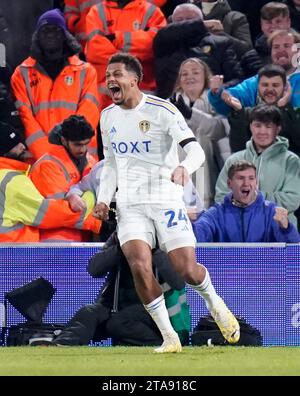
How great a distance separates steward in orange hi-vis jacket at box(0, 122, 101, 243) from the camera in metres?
13.2

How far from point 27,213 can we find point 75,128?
1013mm

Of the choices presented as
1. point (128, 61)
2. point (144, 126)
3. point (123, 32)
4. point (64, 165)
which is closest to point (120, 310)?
point (144, 126)

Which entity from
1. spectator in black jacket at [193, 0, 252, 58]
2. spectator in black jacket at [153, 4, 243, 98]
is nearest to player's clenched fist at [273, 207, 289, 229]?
spectator in black jacket at [153, 4, 243, 98]

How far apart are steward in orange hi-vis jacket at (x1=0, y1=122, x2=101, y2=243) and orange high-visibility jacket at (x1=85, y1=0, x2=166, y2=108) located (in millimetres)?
1685

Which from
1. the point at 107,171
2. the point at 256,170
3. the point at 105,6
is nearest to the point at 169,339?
the point at 107,171

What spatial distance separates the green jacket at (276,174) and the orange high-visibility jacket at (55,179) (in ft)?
4.87

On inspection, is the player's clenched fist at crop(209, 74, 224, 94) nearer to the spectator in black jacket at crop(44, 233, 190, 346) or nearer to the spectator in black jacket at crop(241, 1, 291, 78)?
the spectator in black jacket at crop(241, 1, 291, 78)

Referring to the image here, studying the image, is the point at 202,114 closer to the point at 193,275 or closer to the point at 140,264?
the point at 193,275

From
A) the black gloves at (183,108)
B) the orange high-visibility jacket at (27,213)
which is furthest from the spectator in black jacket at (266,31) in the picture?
the orange high-visibility jacket at (27,213)

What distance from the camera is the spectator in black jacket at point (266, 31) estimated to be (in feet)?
47.2

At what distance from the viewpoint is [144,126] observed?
34.6 ft

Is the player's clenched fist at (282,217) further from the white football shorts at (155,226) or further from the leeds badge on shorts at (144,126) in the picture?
the leeds badge on shorts at (144,126)

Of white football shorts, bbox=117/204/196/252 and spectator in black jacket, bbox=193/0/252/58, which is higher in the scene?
spectator in black jacket, bbox=193/0/252/58
